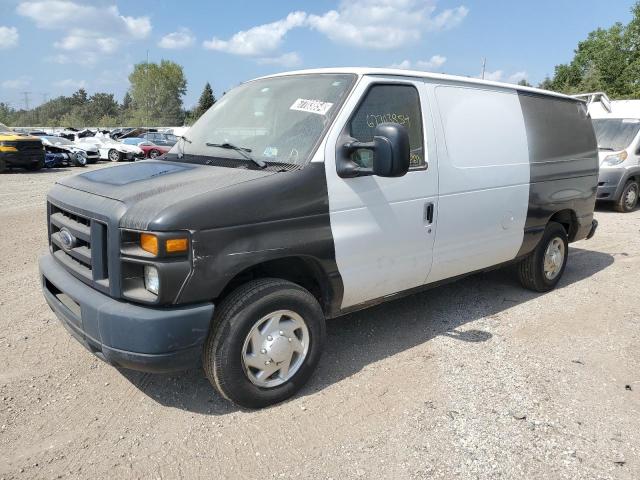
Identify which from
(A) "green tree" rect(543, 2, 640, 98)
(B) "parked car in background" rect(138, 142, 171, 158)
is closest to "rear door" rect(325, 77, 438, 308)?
(B) "parked car in background" rect(138, 142, 171, 158)

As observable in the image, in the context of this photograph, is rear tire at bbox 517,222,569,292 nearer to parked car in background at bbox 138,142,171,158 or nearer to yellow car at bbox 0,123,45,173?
yellow car at bbox 0,123,45,173

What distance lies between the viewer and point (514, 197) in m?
4.70

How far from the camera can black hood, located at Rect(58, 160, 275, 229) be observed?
9.18 feet

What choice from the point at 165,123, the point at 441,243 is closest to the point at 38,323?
the point at 441,243

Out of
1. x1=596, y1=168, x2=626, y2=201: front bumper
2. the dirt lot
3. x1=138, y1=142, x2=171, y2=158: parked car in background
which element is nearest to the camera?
the dirt lot

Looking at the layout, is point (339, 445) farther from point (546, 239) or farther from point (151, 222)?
point (546, 239)

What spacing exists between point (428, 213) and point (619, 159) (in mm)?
9139

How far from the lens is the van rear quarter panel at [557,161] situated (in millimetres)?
4996

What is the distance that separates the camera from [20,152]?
19.1 meters

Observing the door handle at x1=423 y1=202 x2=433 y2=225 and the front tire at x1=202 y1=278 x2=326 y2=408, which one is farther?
the door handle at x1=423 y1=202 x2=433 y2=225

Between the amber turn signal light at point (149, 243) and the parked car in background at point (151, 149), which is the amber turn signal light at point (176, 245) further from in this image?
the parked car in background at point (151, 149)

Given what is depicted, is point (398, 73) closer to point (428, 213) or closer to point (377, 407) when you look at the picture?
point (428, 213)

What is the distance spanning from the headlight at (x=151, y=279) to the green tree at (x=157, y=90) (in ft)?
274

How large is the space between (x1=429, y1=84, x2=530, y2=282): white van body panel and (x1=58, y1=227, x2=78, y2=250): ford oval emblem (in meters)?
2.57
